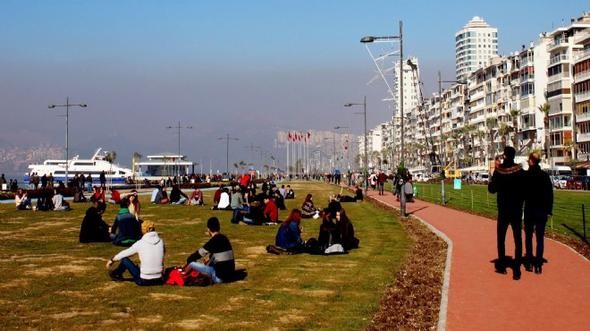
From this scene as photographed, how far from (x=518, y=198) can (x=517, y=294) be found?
210cm

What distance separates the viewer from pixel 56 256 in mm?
17375

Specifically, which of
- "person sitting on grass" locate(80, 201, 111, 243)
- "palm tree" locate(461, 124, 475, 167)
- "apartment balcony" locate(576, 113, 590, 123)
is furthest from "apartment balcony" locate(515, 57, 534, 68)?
"person sitting on grass" locate(80, 201, 111, 243)

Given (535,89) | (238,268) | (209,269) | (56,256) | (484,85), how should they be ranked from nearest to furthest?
1. (209,269)
2. (238,268)
3. (56,256)
4. (535,89)
5. (484,85)

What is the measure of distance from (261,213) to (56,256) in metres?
10.5

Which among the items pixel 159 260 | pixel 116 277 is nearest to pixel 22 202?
pixel 116 277

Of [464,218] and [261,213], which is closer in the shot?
[261,213]

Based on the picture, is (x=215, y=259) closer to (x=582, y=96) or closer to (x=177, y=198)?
(x=177, y=198)

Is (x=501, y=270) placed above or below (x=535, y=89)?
below

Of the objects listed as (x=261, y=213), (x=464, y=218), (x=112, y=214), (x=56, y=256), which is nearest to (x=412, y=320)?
(x=56, y=256)

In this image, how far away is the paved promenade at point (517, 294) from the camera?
9406 millimetres

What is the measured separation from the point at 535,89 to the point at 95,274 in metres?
111

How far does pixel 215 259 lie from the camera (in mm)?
13227

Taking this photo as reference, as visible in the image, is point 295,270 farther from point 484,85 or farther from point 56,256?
point 484,85

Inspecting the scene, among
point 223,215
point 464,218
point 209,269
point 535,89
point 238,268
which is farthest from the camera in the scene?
point 535,89
